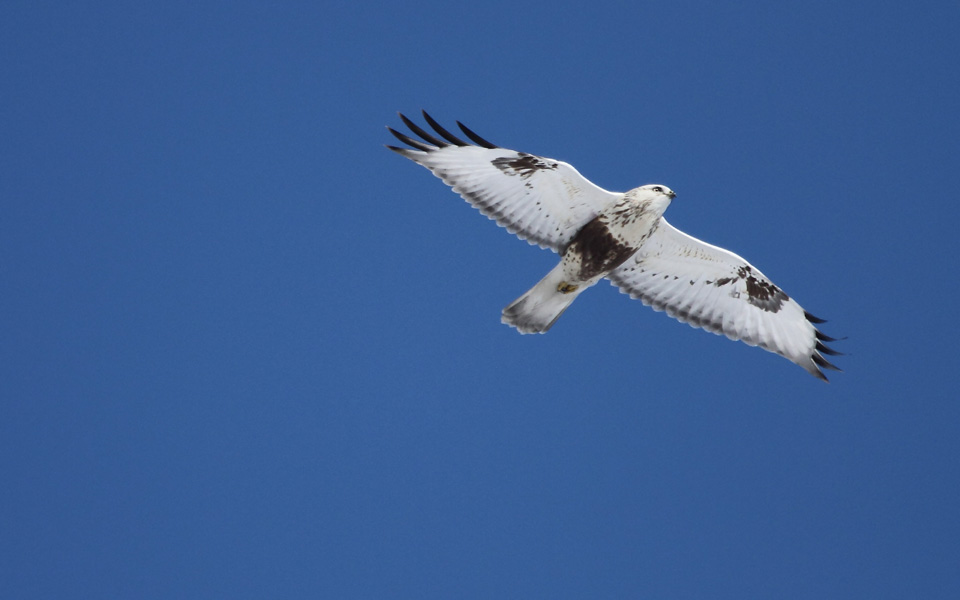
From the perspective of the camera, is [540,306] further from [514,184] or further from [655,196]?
[655,196]

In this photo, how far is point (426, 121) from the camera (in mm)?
10031

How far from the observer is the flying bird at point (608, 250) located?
10.1m

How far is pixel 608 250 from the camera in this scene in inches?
409

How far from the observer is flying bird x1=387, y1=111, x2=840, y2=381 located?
1014 cm

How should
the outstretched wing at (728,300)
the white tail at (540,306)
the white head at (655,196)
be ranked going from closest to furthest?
the white head at (655,196), the white tail at (540,306), the outstretched wing at (728,300)

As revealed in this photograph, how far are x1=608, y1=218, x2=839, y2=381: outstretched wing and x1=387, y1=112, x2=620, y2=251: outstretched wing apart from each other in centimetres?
95

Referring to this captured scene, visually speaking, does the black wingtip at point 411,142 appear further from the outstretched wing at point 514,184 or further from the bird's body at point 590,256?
the bird's body at point 590,256

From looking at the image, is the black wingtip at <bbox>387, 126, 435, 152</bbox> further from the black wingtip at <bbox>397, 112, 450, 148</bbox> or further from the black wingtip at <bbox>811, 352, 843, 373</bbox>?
the black wingtip at <bbox>811, 352, 843, 373</bbox>

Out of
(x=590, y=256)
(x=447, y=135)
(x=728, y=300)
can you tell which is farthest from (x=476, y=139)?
(x=728, y=300)

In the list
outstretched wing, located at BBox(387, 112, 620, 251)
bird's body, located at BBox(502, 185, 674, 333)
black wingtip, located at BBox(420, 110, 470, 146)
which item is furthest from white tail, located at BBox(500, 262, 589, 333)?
black wingtip, located at BBox(420, 110, 470, 146)

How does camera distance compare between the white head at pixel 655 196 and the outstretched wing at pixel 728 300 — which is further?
the outstretched wing at pixel 728 300

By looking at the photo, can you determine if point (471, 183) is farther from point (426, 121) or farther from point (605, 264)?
point (605, 264)

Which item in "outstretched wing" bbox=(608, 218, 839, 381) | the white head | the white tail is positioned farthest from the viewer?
"outstretched wing" bbox=(608, 218, 839, 381)

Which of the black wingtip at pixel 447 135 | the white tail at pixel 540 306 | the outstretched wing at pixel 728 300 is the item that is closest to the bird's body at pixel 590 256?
the white tail at pixel 540 306
